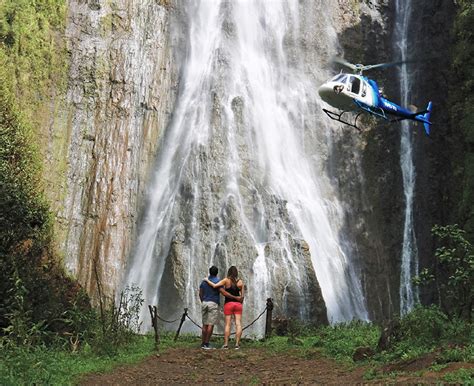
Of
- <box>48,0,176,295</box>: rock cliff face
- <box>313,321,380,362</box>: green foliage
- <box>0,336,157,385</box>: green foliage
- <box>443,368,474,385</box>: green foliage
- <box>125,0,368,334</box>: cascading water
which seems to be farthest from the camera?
<box>48,0,176,295</box>: rock cliff face

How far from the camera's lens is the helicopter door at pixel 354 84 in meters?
16.1

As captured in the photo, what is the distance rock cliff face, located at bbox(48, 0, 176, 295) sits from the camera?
792 inches

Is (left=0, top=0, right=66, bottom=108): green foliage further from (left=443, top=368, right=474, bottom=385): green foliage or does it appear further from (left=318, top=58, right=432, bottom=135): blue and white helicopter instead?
(left=443, top=368, right=474, bottom=385): green foliage

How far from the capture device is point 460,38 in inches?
960

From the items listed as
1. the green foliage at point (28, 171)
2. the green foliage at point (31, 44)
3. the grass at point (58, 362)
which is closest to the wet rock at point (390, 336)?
the grass at point (58, 362)

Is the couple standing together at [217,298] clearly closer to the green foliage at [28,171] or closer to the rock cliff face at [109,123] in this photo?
the green foliage at [28,171]

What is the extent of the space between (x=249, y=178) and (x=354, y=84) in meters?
6.20

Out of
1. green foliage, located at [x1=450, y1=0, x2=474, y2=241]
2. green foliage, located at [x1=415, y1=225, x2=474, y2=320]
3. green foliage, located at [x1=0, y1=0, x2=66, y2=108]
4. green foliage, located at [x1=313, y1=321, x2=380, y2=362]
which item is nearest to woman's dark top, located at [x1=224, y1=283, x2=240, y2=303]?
green foliage, located at [x1=313, y1=321, x2=380, y2=362]

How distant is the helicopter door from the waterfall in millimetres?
7806

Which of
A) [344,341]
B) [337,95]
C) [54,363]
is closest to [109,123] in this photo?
[337,95]

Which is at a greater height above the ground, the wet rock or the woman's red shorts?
the woman's red shorts

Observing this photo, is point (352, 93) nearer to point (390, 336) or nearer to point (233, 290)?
point (233, 290)

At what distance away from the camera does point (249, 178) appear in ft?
70.1

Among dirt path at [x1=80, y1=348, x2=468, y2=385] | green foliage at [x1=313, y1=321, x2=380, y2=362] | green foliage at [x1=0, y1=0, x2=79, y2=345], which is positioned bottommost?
dirt path at [x1=80, y1=348, x2=468, y2=385]
